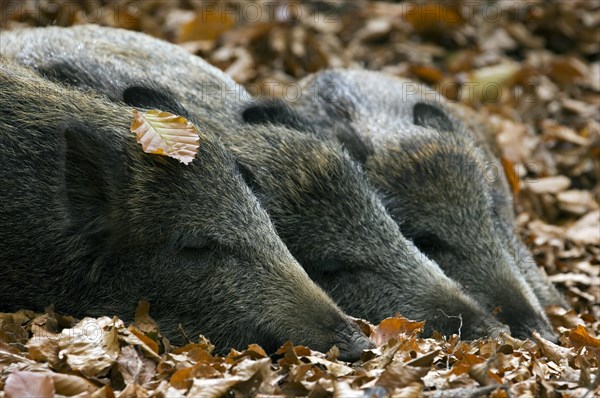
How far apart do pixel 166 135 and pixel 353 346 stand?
152cm

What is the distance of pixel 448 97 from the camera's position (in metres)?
10.4

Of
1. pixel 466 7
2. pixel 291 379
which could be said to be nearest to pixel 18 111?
pixel 291 379

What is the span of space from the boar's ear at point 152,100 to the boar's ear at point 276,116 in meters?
0.70

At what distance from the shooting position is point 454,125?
293 inches

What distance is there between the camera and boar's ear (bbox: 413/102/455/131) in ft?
23.6

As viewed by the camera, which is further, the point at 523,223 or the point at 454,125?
the point at 523,223

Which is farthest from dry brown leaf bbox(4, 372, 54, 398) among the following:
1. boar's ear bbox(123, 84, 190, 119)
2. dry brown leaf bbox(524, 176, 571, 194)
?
dry brown leaf bbox(524, 176, 571, 194)

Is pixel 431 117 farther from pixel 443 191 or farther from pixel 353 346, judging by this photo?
pixel 353 346

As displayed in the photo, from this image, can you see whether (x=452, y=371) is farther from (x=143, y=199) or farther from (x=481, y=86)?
(x=481, y=86)

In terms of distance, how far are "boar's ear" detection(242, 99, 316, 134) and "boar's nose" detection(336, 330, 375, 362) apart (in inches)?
74.4

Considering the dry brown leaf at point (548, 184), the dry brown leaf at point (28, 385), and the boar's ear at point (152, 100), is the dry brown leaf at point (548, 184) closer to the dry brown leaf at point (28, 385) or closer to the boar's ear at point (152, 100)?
the boar's ear at point (152, 100)

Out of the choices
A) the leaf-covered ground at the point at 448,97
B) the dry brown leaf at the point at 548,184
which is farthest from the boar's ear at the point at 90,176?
the dry brown leaf at the point at 548,184

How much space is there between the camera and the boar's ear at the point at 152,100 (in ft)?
19.0

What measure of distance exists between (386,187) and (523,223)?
2343 millimetres
